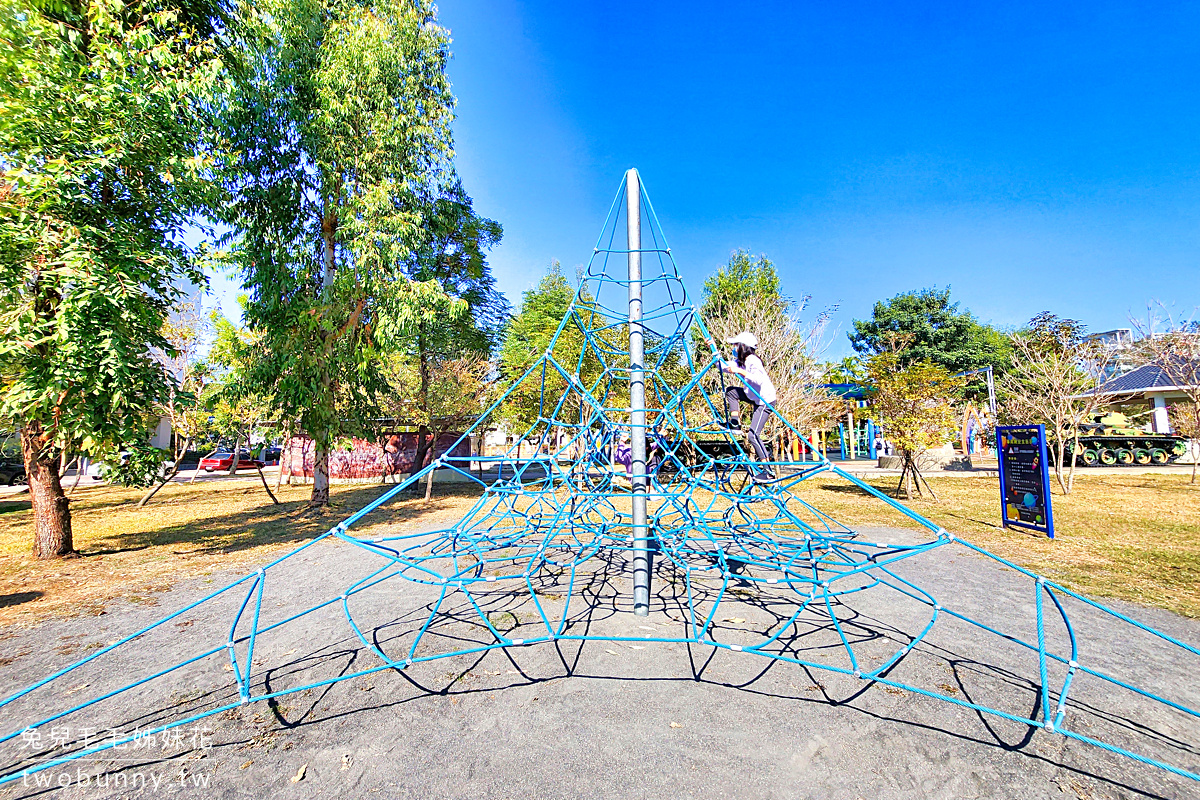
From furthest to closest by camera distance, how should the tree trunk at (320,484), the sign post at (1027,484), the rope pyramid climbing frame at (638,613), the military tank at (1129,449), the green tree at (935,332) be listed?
the green tree at (935,332) < the military tank at (1129,449) < the tree trunk at (320,484) < the sign post at (1027,484) < the rope pyramid climbing frame at (638,613)

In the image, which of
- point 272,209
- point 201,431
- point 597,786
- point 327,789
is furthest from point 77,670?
point 201,431

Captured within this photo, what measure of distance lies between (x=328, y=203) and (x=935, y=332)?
3246cm

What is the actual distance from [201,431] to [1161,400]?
3719cm

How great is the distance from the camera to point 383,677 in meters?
3.15

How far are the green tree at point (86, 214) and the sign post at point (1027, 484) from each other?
11295mm

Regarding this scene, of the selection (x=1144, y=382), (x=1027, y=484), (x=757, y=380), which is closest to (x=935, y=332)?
(x=1144, y=382)

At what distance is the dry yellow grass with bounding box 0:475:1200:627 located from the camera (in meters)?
5.04

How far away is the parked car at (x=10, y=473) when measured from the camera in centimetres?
1689

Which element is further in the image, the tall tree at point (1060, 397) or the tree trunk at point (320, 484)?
the tall tree at point (1060, 397)

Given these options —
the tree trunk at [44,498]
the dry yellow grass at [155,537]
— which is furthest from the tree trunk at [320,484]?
the tree trunk at [44,498]

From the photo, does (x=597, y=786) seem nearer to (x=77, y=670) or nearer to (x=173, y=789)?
(x=173, y=789)

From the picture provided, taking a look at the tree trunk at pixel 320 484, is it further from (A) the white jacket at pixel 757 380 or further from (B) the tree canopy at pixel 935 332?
(B) the tree canopy at pixel 935 332

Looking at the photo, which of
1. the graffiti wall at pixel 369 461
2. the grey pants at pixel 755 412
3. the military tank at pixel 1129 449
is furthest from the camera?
the military tank at pixel 1129 449

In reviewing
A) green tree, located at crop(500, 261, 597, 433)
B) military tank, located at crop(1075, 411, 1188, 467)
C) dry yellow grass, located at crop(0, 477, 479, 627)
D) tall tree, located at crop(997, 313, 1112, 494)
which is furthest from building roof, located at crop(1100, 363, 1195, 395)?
dry yellow grass, located at crop(0, 477, 479, 627)
